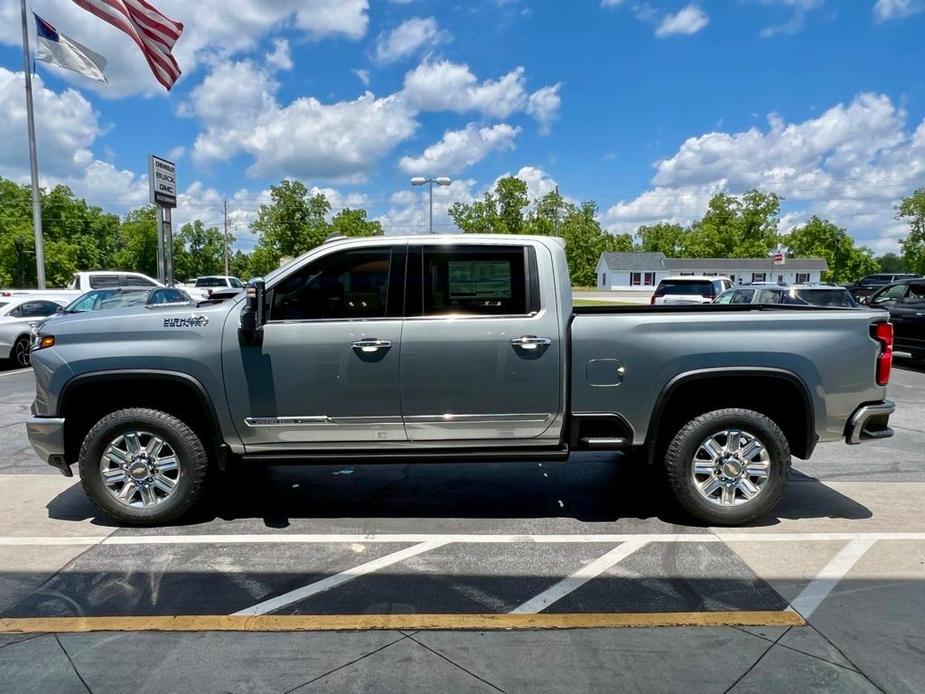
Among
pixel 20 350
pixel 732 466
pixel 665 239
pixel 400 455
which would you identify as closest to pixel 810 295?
pixel 732 466

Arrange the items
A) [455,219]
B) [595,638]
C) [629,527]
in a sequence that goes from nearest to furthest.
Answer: [595,638] < [629,527] < [455,219]

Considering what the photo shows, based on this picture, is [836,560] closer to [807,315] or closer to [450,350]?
[807,315]

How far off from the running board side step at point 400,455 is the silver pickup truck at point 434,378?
0.01 metres

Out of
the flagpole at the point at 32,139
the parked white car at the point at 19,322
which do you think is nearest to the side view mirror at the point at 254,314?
the parked white car at the point at 19,322

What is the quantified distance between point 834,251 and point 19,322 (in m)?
92.5

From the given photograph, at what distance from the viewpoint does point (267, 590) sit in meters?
3.58

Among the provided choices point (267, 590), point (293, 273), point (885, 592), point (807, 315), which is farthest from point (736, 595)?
point (293, 273)

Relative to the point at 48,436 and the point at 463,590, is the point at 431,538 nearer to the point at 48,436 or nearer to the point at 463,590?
the point at 463,590

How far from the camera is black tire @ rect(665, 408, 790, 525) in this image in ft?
14.4

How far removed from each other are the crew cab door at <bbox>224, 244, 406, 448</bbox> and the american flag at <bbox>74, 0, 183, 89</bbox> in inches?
554

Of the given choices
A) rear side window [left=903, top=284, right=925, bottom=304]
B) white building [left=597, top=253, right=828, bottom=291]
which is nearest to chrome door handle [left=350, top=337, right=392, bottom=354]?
rear side window [left=903, top=284, right=925, bottom=304]

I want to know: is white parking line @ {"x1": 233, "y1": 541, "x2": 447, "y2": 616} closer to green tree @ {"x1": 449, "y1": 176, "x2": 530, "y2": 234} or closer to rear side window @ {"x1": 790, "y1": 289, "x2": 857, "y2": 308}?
rear side window @ {"x1": 790, "y1": 289, "x2": 857, "y2": 308}

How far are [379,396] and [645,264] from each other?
270 ft

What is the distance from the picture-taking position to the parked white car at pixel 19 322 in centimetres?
1259
